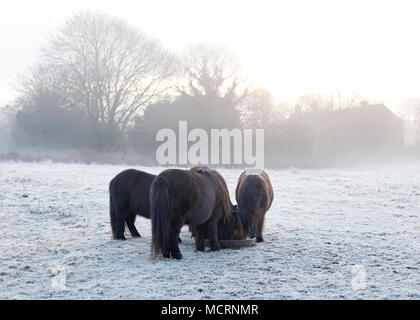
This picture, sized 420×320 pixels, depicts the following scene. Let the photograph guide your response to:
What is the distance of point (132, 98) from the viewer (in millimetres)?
35875

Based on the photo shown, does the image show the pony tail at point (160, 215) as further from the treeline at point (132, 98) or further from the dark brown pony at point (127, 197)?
the treeline at point (132, 98)

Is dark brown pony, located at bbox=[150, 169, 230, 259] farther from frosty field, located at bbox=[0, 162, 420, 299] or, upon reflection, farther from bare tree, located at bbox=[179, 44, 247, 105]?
bare tree, located at bbox=[179, 44, 247, 105]

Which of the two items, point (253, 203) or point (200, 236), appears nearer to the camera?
point (200, 236)

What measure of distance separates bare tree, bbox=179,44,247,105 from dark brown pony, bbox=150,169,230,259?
89.8 feet

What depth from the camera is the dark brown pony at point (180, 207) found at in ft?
21.1

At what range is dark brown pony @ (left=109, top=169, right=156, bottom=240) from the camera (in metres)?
7.98

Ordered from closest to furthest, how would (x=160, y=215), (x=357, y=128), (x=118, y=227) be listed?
(x=160, y=215)
(x=118, y=227)
(x=357, y=128)

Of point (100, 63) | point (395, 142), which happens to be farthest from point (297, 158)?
point (100, 63)

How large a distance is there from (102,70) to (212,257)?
97.9ft

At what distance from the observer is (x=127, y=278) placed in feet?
18.7

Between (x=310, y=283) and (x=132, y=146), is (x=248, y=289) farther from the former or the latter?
(x=132, y=146)

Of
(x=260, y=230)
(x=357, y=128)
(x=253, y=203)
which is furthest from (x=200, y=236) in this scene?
(x=357, y=128)

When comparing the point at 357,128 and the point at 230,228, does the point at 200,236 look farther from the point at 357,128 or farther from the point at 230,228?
the point at 357,128

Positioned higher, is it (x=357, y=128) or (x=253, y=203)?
(x=357, y=128)
